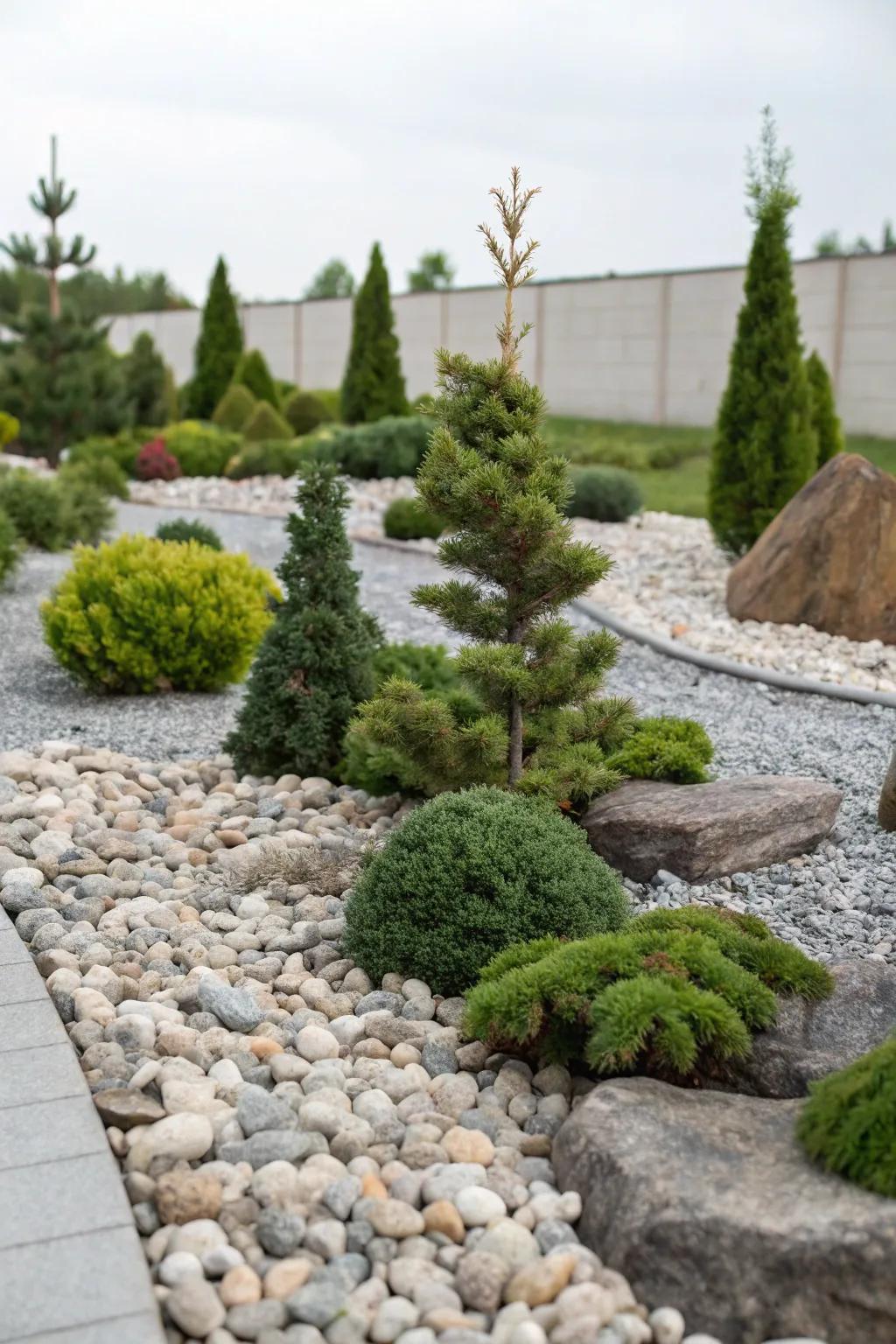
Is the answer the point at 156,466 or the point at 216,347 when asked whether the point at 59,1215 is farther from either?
the point at 216,347

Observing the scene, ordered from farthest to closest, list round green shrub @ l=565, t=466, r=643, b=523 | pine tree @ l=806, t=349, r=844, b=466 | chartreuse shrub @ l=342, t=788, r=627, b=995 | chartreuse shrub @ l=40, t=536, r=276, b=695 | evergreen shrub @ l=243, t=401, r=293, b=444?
evergreen shrub @ l=243, t=401, r=293, b=444 < round green shrub @ l=565, t=466, r=643, b=523 < pine tree @ l=806, t=349, r=844, b=466 < chartreuse shrub @ l=40, t=536, r=276, b=695 < chartreuse shrub @ l=342, t=788, r=627, b=995

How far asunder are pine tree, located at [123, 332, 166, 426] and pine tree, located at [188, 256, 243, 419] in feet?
4.88

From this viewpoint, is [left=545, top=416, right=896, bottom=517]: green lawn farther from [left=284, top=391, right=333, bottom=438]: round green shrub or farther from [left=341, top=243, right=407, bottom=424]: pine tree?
[left=284, top=391, right=333, bottom=438]: round green shrub

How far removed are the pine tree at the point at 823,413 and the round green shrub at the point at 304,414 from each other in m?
13.2

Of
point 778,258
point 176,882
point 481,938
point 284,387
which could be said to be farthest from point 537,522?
point 284,387

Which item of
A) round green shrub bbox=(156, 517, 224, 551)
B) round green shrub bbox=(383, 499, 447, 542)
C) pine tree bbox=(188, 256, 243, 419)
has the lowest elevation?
round green shrub bbox=(383, 499, 447, 542)

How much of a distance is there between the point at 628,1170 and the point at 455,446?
8.96 ft

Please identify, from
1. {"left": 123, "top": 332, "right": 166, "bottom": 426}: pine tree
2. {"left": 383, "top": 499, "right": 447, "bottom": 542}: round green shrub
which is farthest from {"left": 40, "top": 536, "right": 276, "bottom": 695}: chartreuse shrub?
{"left": 123, "top": 332, "right": 166, "bottom": 426}: pine tree

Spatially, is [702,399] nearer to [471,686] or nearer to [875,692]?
[875,692]

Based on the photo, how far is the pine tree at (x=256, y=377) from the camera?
26125 mm

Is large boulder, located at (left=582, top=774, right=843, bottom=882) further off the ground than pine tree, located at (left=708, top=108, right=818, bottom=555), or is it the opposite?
pine tree, located at (left=708, top=108, right=818, bottom=555)

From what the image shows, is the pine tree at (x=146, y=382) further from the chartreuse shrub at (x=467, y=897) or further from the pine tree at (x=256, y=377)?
the chartreuse shrub at (x=467, y=897)

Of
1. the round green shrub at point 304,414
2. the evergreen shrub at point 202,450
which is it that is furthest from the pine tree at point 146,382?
the evergreen shrub at point 202,450

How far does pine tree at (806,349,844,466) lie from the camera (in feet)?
41.5
